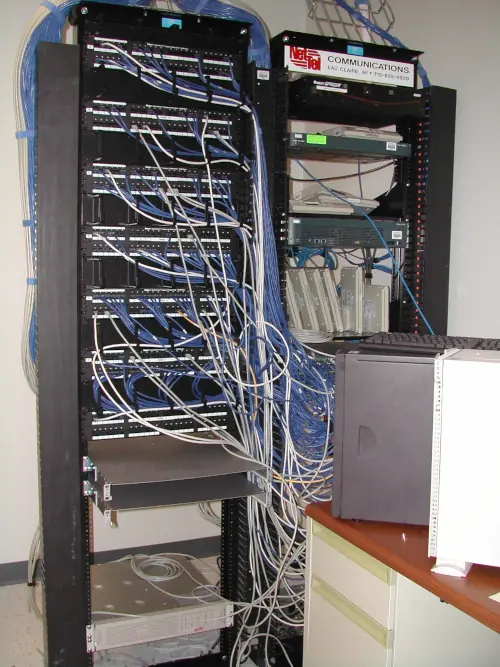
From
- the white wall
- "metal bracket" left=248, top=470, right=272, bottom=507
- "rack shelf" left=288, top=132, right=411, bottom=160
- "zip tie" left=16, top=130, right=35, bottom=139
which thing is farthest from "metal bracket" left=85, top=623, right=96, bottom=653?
"rack shelf" left=288, top=132, right=411, bottom=160

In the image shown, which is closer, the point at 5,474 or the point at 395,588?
the point at 395,588

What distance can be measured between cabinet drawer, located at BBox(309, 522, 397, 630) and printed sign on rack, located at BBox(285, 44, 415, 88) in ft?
4.65

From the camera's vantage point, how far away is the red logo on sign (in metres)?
2.09

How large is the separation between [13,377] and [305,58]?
1.69 meters

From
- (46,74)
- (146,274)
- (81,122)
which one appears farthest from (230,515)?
(46,74)

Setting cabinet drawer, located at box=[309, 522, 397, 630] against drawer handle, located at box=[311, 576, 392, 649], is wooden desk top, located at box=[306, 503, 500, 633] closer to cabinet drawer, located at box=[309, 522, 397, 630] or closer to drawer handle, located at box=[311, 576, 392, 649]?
cabinet drawer, located at box=[309, 522, 397, 630]

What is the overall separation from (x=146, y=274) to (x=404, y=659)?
1.27 m

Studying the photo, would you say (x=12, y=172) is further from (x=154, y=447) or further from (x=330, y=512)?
(x=330, y=512)

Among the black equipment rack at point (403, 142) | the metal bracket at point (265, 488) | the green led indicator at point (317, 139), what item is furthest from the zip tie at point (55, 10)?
the metal bracket at point (265, 488)

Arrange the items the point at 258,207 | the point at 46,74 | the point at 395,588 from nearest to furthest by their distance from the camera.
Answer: the point at 395,588, the point at 46,74, the point at 258,207

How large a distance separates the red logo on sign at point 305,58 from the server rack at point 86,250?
125mm

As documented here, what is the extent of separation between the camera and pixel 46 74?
1737mm

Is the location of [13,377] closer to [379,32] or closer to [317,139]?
[317,139]

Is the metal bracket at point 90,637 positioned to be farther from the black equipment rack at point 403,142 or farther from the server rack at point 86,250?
the black equipment rack at point 403,142
